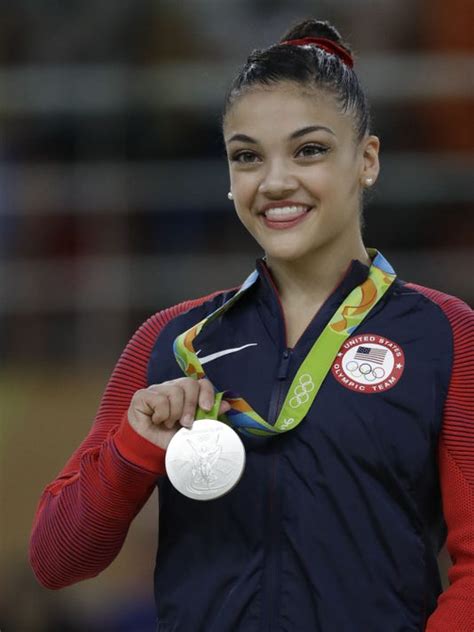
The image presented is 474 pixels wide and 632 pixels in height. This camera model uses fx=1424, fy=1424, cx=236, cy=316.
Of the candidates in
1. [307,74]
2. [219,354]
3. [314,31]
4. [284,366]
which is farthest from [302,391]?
[314,31]

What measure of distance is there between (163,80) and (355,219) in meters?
3.25

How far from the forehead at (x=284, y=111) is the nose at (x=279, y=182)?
0.05 metres

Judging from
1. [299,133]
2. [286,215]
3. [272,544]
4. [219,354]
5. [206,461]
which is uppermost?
[299,133]

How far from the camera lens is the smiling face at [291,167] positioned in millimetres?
2162

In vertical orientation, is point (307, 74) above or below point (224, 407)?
above

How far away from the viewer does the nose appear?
2146 millimetres

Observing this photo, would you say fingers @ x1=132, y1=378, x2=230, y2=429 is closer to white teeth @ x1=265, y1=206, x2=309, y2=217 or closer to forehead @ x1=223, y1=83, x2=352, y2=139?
white teeth @ x1=265, y1=206, x2=309, y2=217

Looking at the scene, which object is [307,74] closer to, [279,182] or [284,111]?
[284,111]

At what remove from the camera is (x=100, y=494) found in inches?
82.8

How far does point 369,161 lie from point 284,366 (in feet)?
1.30

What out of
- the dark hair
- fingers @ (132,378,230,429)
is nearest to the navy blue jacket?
fingers @ (132,378,230,429)

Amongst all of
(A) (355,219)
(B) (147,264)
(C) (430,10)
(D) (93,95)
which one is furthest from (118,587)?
(A) (355,219)

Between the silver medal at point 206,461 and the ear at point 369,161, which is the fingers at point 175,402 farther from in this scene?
the ear at point 369,161

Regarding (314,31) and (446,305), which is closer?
(446,305)
